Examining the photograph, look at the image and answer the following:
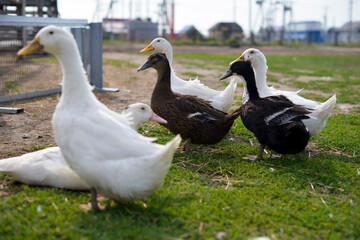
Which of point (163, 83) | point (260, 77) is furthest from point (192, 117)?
point (260, 77)

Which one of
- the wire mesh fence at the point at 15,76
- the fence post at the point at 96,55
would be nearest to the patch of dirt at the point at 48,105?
the wire mesh fence at the point at 15,76

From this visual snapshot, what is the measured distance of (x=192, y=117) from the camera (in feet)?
15.3

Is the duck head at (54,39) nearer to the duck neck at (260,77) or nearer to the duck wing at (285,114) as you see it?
the duck wing at (285,114)

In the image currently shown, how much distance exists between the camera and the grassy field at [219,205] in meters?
2.66

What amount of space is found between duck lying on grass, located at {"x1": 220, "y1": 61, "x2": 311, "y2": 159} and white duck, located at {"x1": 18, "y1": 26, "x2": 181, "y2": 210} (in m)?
1.85

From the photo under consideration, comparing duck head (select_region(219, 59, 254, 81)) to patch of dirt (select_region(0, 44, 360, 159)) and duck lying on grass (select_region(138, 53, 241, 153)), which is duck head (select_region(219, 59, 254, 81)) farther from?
patch of dirt (select_region(0, 44, 360, 159))

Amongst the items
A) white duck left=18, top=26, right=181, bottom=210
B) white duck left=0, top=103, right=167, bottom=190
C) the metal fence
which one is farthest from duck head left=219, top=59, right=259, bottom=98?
the metal fence

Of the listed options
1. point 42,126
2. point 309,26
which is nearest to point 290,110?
point 42,126

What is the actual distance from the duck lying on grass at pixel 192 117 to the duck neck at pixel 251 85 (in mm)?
293

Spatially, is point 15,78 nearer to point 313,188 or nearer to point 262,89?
point 262,89

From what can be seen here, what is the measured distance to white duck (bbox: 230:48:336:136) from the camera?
4.41 m

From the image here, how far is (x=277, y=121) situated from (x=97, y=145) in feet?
7.93

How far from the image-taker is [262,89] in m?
5.22

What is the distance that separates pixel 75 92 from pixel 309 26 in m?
73.6
